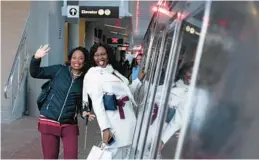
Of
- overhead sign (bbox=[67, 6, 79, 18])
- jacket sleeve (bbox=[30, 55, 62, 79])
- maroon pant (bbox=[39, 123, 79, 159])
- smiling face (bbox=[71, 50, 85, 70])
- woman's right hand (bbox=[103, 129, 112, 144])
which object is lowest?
maroon pant (bbox=[39, 123, 79, 159])

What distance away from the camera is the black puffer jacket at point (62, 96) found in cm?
443

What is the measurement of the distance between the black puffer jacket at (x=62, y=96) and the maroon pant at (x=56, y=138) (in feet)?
0.28

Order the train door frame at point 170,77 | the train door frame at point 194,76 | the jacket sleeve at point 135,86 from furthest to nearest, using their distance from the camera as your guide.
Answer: the jacket sleeve at point 135,86 → the train door frame at point 170,77 → the train door frame at point 194,76

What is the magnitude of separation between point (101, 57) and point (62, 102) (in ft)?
2.05

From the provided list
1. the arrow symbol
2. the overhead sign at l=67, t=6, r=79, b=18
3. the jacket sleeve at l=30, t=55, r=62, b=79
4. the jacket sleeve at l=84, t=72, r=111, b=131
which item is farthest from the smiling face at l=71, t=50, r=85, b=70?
the arrow symbol

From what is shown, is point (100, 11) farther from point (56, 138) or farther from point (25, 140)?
point (56, 138)

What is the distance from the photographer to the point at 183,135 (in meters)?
1.65

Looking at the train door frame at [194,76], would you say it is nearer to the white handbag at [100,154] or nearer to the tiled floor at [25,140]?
the white handbag at [100,154]

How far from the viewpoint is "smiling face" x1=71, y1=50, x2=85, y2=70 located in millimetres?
4480

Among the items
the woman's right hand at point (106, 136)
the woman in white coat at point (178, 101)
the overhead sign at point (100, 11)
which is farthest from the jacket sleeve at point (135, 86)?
the overhead sign at point (100, 11)

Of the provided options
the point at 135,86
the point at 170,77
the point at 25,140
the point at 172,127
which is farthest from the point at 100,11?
the point at 172,127

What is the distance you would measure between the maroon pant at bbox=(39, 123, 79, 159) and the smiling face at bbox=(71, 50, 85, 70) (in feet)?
2.06

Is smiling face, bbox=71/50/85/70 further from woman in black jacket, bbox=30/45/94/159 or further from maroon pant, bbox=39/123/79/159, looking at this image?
maroon pant, bbox=39/123/79/159

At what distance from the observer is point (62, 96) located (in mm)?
4438
